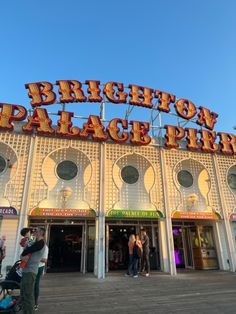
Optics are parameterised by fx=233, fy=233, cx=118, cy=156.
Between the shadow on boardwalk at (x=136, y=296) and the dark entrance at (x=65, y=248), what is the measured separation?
7.55 ft

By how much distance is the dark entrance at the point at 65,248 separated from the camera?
10.6 metres

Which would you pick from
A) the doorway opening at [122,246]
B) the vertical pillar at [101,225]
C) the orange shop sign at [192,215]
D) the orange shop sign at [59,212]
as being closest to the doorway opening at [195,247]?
the orange shop sign at [192,215]

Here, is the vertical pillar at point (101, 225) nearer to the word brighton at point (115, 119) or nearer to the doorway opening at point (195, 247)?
the word brighton at point (115, 119)

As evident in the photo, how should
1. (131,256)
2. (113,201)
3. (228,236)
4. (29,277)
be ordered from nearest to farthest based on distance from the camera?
(29,277) < (131,256) < (113,201) < (228,236)

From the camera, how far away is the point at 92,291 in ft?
21.5

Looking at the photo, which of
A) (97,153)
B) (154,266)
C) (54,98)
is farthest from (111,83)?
(154,266)

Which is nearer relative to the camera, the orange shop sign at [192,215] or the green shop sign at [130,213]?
the green shop sign at [130,213]

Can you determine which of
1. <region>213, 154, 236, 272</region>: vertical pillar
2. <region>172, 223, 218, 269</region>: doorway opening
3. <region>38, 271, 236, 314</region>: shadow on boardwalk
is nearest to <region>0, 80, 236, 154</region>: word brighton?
<region>213, 154, 236, 272</region>: vertical pillar

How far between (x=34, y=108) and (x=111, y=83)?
169 inches

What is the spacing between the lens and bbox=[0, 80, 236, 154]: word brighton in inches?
402

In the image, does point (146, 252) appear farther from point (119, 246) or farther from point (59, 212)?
point (59, 212)

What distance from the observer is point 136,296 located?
19.5ft

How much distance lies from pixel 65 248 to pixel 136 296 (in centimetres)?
562

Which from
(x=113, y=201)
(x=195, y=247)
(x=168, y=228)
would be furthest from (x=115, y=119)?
(x=195, y=247)
